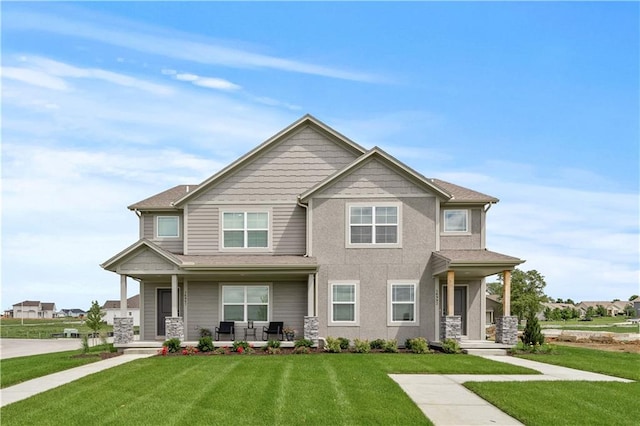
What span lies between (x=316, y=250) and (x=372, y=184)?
3.32 m

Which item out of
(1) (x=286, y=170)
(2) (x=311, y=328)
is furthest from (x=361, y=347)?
(1) (x=286, y=170)

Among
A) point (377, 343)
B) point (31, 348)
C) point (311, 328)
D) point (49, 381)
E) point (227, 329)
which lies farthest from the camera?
point (31, 348)

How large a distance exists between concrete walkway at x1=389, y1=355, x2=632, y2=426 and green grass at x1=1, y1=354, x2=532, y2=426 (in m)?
0.37

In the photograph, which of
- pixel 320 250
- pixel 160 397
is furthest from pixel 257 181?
pixel 160 397

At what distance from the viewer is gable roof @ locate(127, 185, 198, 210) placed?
2384 cm

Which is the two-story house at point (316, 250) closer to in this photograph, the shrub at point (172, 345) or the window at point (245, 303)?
the window at point (245, 303)

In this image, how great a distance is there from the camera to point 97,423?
9609 mm

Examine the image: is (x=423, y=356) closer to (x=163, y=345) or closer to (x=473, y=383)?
(x=473, y=383)

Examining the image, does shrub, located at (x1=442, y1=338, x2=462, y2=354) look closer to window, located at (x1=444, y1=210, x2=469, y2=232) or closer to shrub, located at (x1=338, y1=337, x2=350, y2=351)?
shrub, located at (x1=338, y1=337, x2=350, y2=351)

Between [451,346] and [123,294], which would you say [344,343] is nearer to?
[451,346]

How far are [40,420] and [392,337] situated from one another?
46.8 feet

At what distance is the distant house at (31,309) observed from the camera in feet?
391

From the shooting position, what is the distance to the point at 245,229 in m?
23.5

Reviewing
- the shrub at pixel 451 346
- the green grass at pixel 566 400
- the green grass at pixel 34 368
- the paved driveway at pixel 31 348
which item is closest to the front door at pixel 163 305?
the green grass at pixel 34 368
